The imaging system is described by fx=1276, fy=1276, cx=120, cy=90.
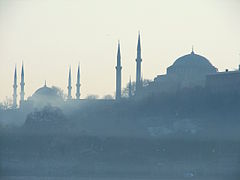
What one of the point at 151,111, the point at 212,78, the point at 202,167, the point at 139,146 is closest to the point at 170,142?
the point at 139,146

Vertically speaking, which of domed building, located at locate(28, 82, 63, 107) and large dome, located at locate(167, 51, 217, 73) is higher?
large dome, located at locate(167, 51, 217, 73)

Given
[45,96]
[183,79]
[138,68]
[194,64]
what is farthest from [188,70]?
[45,96]

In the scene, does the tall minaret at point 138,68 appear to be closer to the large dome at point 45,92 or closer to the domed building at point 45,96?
the domed building at point 45,96

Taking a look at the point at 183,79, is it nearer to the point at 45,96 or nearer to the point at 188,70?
the point at 188,70

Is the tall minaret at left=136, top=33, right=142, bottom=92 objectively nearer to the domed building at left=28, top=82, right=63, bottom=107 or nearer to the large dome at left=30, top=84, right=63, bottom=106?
the domed building at left=28, top=82, right=63, bottom=107

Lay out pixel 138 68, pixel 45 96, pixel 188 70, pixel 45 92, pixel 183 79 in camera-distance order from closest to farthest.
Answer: pixel 138 68 < pixel 183 79 < pixel 188 70 < pixel 45 96 < pixel 45 92

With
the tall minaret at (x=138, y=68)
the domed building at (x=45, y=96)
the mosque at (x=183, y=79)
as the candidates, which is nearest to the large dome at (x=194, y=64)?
the mosque at (x=183, y=79)

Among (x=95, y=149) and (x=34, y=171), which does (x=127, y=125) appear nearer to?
(x=95, y=149)

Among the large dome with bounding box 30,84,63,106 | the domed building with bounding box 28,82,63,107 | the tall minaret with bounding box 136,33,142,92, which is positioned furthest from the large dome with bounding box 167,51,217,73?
the large dome with bounding box 30,84,63,106
